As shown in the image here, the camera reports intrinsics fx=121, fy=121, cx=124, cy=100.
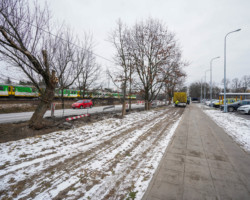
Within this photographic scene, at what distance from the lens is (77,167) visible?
317cm

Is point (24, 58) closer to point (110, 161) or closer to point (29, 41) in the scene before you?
point (29, 41)

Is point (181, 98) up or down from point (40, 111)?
up

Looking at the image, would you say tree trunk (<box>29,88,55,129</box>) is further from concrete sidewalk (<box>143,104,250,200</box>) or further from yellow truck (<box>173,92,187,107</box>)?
yellow truck (<box>173,92,187,107</box>)

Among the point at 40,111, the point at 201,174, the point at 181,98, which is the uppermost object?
the point at 181,98

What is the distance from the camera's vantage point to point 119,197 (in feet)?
7.39

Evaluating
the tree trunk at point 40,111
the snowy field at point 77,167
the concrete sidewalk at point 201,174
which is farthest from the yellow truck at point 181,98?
the tree trunk at point 40,111

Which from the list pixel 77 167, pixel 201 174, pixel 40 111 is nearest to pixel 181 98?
pixel 201 174

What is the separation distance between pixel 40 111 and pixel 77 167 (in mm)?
4713

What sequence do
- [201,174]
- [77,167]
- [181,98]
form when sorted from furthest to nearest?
[181,98]
[77,167]
[201,174]

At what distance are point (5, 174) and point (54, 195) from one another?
1.54 metres

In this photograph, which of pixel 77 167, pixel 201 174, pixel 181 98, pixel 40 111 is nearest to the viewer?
pixel 201 174

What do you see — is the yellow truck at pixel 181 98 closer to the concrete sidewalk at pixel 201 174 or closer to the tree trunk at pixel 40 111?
the concrete sidewalk at pixel 201 174

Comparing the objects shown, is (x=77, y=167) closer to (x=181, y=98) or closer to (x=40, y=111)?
(x=40, y=111)

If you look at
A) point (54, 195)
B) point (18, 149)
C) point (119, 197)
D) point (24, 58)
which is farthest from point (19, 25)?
point (119, 197)
